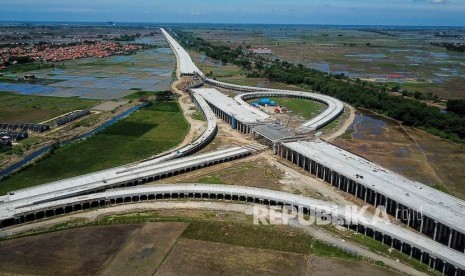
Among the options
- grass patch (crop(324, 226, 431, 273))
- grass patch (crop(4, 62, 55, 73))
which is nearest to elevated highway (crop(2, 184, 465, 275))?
grass patch (crop(324, 226, 431, 273))

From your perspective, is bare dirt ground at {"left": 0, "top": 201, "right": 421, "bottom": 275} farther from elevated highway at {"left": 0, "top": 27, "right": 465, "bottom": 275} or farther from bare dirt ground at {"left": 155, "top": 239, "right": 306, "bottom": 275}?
elevated highway at {"left": 0, "top": 27, "right": 465, "bottom": 275}

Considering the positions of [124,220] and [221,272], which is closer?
[221,272]

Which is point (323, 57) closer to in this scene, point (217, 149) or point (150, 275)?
point (217, 149)

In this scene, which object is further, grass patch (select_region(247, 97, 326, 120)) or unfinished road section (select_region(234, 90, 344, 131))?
grass patch (select_region(247, 97, 326, 120))

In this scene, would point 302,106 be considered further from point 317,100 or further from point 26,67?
point 26,67

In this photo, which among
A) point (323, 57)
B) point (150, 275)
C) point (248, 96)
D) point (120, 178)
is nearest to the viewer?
point (150, 275)

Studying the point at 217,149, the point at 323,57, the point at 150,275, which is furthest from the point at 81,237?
the point at 323,57
